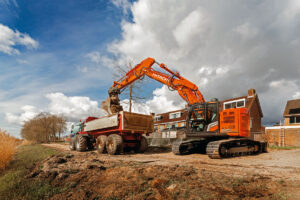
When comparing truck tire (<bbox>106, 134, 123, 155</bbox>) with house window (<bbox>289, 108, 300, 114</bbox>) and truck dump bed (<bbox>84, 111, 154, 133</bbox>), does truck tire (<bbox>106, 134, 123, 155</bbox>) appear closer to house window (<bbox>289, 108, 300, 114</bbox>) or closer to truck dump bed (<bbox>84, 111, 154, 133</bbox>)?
truck dump bed (<bbox>84, 111, 154, 133</bbox>)

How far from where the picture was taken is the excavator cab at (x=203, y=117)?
9.96 m

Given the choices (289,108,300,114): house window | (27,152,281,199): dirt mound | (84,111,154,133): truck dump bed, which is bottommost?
(27,152,281,199): dirt mound

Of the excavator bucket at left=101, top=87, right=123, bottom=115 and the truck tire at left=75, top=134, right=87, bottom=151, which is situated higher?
the excavator bucket at left=101, top=87, right=123, bottom=115

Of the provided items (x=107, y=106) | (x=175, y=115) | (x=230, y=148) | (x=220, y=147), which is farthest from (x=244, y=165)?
(x=175, y=115)

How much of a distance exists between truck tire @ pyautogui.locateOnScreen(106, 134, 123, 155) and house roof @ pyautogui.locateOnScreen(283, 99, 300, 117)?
95.1 ft

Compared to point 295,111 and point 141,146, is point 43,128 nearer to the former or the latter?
point 141,146

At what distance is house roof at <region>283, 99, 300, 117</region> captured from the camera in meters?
28.3

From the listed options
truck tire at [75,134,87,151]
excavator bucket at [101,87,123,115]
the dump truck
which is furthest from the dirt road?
truck tire at [75,134,87,151]

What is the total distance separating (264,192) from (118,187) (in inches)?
119

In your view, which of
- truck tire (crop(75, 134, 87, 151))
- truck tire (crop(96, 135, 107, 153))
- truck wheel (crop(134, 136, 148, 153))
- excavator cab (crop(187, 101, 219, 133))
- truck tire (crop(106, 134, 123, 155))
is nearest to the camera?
excavator cab (crop(187, 101, 219, 133))

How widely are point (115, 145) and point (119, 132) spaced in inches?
47.7

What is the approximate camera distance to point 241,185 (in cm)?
410

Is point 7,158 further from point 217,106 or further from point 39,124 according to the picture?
point 39,124

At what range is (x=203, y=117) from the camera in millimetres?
10297
